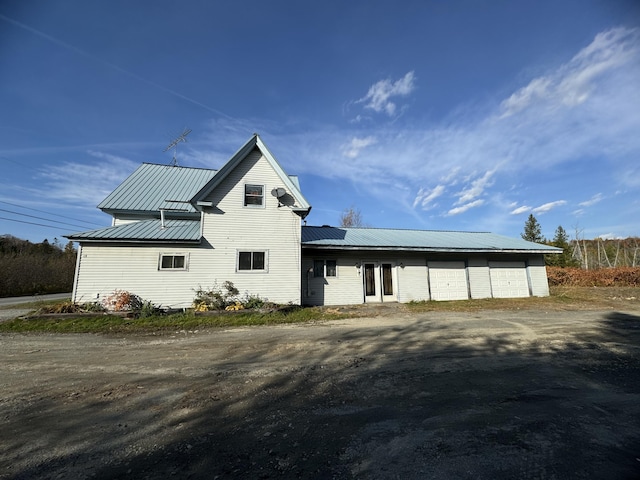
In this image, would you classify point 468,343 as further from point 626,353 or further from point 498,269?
point 498,269

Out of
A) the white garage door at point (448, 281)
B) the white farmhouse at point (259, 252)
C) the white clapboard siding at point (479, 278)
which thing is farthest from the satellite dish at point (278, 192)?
the white clapboard siding at point (479, 278)

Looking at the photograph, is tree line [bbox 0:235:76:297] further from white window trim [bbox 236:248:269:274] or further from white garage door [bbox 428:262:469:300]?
white garage door [bbox 428:262:469:300]

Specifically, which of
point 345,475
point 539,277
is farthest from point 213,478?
point 539,277

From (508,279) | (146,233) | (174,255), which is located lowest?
(508,279)

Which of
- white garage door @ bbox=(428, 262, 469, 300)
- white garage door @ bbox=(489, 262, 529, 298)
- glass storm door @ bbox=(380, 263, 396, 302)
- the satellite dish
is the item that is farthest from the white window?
white garage door @ bbox=(489, 262, 529, 298)

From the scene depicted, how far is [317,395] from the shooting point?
412 centimetres

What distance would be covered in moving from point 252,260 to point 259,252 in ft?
1.60

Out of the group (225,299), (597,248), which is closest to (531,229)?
(597,248)

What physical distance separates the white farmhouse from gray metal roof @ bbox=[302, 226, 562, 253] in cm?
8

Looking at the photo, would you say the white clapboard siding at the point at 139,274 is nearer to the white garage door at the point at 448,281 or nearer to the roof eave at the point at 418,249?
the roof eave at the point at 418,249

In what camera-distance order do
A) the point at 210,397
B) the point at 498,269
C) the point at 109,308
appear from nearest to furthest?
the point at 210,397
the point at 109,308
the point at 498,269

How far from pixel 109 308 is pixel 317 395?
11.0m

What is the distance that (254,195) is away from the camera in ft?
44.4

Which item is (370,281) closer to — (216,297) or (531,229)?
(216,297)
